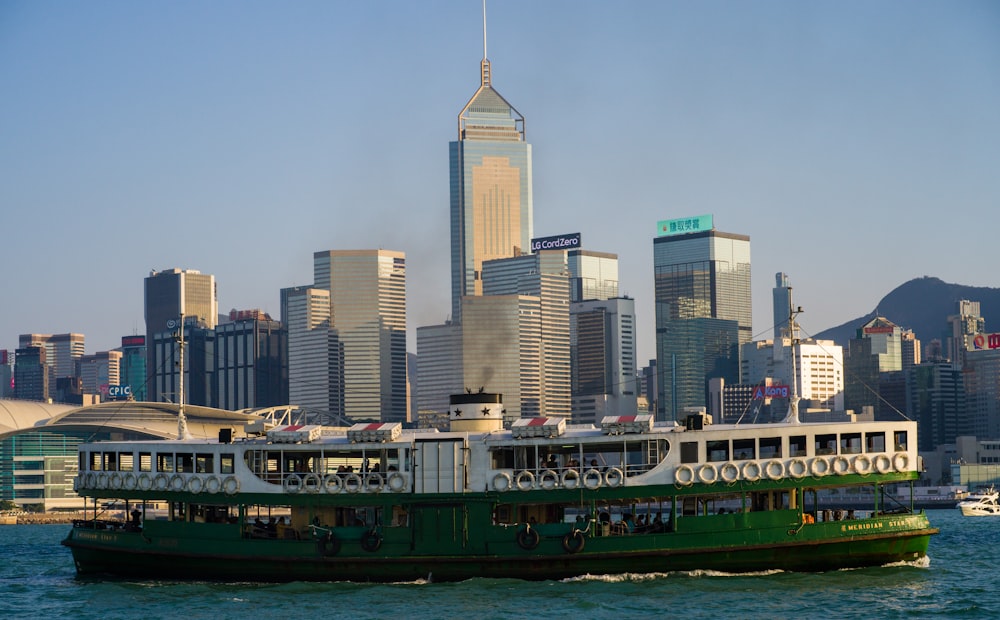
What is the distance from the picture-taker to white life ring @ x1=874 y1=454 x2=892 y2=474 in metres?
41.4

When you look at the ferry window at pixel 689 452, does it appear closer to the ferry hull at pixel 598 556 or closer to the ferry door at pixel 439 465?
the ferry hull at pixel 598 556

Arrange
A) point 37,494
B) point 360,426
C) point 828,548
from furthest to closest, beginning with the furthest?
1. point 37,494
2. point 360,426
3. point 828,548

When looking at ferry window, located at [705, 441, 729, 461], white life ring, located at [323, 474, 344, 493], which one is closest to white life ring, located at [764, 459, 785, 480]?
ferry window, located at [705, 441, 729, 461]

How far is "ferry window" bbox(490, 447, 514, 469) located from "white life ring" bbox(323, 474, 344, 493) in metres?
4.98

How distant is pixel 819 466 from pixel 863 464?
1448 millimetres

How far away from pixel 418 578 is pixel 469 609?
496 cm

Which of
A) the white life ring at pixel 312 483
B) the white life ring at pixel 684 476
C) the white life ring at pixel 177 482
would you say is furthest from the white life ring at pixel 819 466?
the white life ring at pixel 177 482

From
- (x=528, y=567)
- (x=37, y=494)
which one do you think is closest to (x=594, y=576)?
(x=528, y=567)

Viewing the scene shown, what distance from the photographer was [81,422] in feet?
534

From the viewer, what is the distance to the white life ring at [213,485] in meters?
44.1

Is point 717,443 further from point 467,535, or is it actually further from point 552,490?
point 467,535

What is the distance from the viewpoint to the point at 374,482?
43.1m

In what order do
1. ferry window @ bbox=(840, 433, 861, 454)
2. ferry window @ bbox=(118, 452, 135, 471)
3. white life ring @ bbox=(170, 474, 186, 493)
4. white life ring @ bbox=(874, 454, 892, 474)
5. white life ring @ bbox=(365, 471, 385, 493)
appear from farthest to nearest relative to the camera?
ferry window @ bbox=(118, 452, 135, 471) < white life ring @ bbox=(170, 474, 186, 493) < white life ring @ bbox=(365, 471, 385, 493) < ferry window @ bbox=(840, 433, 861, 454) < white life ring @ bbox=(874, 454, 892, 474)

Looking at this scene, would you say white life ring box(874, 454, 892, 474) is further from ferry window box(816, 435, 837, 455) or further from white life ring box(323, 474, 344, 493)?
white life ring box(323, 474, 344, 493)
